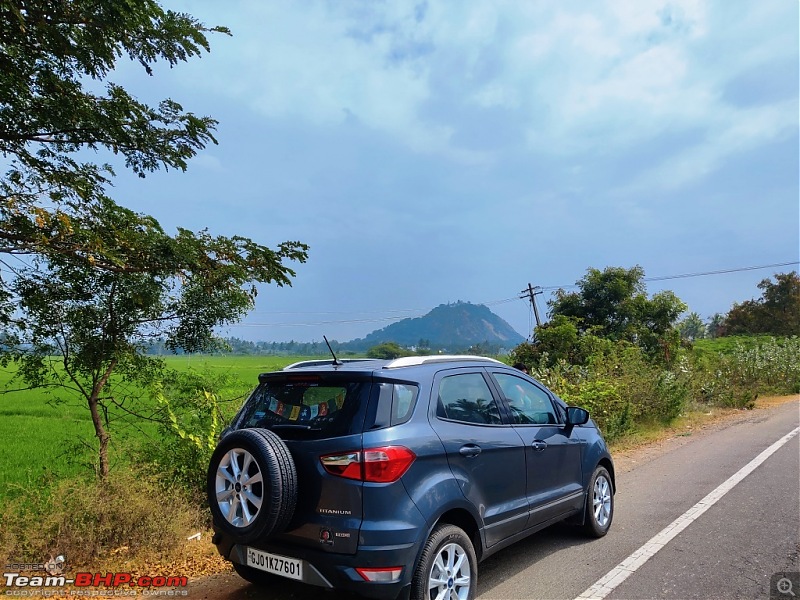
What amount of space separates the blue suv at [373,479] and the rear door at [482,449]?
0.03 ft

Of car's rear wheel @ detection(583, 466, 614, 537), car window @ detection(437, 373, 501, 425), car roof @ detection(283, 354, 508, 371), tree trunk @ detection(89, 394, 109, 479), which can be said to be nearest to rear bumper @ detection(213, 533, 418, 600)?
car window @ detection(437, 373, 501, 425)

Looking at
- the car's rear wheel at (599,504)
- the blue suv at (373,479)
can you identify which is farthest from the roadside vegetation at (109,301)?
the car's rear wheel at (599,504)

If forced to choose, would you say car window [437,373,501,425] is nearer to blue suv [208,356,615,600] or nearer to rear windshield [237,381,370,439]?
blue suv [208,356,615,600]

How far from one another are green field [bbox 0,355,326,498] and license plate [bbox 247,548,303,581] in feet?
5.40

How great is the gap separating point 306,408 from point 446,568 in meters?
1.35

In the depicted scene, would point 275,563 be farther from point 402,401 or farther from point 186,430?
point 186,430

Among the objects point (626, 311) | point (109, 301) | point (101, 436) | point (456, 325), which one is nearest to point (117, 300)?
point (109, 301)

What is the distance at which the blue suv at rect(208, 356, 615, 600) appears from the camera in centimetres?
310

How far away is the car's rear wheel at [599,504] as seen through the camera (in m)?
5.04

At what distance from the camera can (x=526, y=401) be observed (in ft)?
15.5

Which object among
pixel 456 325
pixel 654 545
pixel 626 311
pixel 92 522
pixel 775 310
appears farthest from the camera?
pixel 456 325

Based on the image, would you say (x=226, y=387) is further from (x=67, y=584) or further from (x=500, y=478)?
(x=500, y=478)

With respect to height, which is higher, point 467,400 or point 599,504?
point 467,400

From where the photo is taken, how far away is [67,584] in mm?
4102
